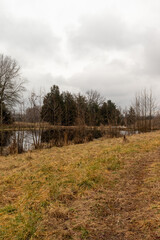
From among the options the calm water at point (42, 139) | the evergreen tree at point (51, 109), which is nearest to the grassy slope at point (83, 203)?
the calm water at point (42, 139)

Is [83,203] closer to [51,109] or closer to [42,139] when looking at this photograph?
[42,139]

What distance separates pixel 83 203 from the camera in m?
3.13

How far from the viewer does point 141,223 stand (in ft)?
7.95

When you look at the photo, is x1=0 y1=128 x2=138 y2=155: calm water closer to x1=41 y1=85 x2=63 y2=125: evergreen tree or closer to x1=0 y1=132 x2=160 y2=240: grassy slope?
x1=41 y1=85 x2=63 y2=125: evergreen tree

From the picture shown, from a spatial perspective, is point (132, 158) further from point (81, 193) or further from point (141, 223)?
point (141, 223)

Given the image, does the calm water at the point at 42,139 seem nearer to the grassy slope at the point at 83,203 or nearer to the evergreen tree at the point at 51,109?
the evergreen tree at the point at 51,109

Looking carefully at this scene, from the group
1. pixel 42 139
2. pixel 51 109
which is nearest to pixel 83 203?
pixel 42 139

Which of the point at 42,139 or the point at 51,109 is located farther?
the point at 51,109

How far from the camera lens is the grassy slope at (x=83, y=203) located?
236cm

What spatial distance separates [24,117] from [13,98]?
15.4 meters

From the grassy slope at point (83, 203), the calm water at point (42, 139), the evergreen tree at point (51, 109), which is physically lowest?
the grassy slope at point (83, 203)

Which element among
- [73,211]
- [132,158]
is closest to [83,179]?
[73,211]

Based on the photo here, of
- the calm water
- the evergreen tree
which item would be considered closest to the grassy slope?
the calm water

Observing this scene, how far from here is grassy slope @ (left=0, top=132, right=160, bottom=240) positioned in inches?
93.0
